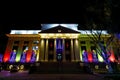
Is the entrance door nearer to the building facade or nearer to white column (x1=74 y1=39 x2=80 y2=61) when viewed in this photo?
the building facade

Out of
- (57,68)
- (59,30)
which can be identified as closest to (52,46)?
(59,30)

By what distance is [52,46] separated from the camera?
45062mm

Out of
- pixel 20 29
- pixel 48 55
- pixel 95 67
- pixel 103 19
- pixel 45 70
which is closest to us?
pixel 103 19

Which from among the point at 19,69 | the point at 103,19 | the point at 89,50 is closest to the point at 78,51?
the point at 89,50

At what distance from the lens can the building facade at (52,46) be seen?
141ft

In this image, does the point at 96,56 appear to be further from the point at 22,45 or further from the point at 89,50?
the point at 22,45

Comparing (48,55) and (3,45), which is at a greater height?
(3,45)

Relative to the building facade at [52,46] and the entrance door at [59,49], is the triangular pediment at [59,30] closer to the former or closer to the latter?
the building facade at [52,46]

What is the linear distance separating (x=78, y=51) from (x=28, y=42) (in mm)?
13574

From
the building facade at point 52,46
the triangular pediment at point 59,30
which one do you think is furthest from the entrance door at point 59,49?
the triangular pediment at point 59,30

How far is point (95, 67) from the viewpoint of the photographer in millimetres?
40812

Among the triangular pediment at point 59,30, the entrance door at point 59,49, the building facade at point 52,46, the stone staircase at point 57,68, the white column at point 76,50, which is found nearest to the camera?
the stone staircase at point 57,68

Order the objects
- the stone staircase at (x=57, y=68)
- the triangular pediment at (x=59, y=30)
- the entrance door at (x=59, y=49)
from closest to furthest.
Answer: the stone staircase at (x=57, y=68) → the entrance door at (x=59, y=49) → the triangular pediment at (x=59, y=30)

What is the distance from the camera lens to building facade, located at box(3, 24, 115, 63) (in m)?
43.0
